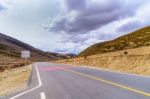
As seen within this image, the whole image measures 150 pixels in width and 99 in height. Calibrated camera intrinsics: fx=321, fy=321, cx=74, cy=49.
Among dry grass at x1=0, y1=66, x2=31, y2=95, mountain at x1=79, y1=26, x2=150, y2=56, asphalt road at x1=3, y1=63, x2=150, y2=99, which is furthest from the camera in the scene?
mountain at x1=79, y1=26, x2=150, y2=56

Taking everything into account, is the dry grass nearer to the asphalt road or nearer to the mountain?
the asphalt road

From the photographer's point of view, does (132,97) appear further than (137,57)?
No

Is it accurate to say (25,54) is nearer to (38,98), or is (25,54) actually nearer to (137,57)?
(137,57)

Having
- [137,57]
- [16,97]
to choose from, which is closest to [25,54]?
[137,57]

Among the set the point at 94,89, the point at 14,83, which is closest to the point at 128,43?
the point at 14,83

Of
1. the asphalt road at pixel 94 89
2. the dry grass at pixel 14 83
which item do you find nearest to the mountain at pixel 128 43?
the dry grass at pixel 14 83

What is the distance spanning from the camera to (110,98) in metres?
11.6

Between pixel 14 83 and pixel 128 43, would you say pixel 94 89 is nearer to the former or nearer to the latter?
pixel 14 83

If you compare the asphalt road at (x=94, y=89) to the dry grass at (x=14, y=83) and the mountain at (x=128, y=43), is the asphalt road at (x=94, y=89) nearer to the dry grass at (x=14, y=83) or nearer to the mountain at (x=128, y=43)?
the dry grass at (x=14, y=83)

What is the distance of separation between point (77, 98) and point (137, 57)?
2327cm

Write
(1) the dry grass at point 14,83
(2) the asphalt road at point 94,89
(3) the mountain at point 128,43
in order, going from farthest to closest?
(3) the mountain at point 128,43 < (1) the dry grass at point 14,83 < (2) the asphalt road at point 94,89

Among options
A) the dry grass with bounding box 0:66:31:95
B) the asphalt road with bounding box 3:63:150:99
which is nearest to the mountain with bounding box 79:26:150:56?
the dry grass with bounding box 0:66:31:95

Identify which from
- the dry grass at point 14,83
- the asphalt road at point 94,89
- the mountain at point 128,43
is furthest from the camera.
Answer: the mountain at point 128,43

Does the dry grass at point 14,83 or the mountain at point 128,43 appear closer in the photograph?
the dry grass at point 14,83
